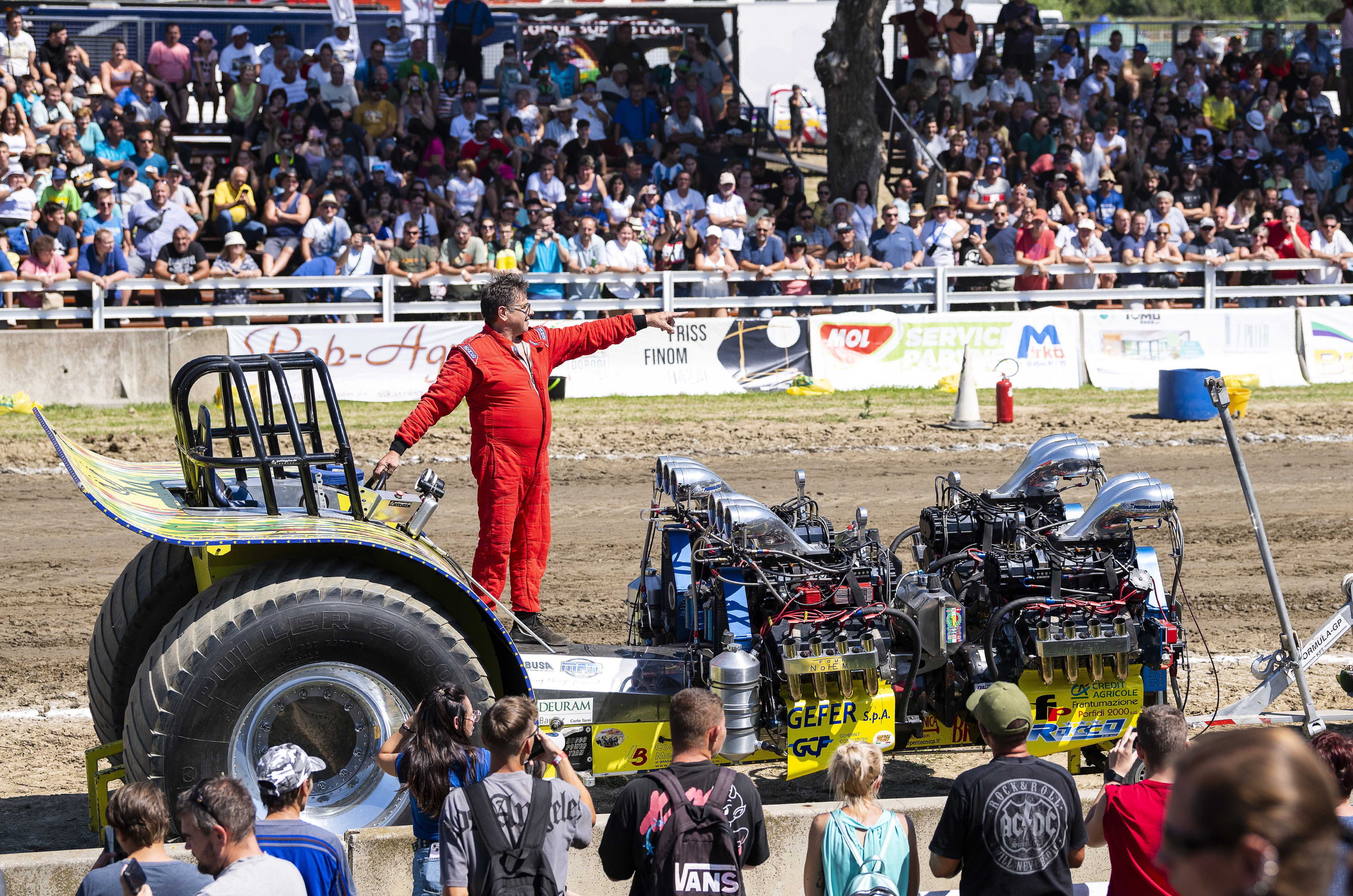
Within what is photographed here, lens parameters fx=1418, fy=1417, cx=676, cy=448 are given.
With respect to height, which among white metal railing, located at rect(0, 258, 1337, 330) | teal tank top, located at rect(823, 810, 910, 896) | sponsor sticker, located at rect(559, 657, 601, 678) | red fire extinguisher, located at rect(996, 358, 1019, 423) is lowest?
red fire extinguisher, located at rect(996, 358, 1019, 423)

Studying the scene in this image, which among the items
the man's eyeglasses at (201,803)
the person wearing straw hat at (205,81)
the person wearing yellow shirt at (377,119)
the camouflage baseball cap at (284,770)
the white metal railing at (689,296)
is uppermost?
the person wearing straw hat at (205,81)

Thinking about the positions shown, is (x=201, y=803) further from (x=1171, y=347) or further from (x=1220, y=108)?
(x=1220, y=108)

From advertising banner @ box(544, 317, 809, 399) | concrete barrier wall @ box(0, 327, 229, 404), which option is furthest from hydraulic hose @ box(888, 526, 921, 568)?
concrete barrier wall @ box(0, 327, 229, 404)

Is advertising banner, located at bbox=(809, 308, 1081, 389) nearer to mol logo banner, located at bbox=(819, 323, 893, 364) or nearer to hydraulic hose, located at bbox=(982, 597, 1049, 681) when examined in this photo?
mol logo banner, located at bbox=(819, 323, 893, 364)

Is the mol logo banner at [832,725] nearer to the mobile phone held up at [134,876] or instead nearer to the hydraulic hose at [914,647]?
the hydraulic hose at [914,647]

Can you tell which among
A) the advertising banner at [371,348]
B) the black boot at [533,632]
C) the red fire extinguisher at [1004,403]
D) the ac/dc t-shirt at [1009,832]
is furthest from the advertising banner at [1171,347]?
the ac/dc t-shirt at [1009,832]

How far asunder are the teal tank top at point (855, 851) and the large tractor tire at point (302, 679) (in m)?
1.55

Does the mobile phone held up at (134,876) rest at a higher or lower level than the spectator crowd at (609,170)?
lower

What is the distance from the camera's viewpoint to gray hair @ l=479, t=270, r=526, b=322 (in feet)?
20.6

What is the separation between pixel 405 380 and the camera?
15625 mm

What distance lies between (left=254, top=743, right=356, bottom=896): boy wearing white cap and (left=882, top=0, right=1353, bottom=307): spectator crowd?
14837 millimetres

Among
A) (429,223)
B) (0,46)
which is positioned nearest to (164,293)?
(429,223)

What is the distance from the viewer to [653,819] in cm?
374

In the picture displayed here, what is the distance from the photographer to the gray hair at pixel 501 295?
20.6 feet
